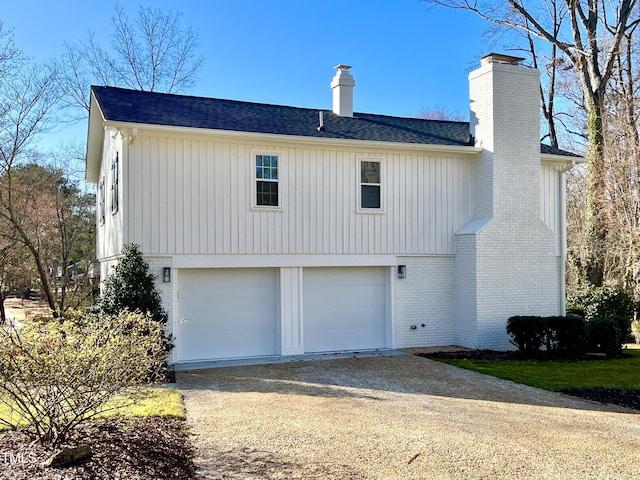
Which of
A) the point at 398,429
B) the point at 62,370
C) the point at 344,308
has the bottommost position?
the point at 398,429

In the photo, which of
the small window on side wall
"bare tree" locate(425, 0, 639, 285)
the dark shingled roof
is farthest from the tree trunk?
the small window on side wall

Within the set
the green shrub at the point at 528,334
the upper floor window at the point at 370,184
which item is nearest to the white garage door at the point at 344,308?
the upper floor window at the point at 370,184

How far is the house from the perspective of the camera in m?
12.0

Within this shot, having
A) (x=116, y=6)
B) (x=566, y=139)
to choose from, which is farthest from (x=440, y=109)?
(x=116, y=6)

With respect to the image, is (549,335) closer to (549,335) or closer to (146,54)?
(549,335)

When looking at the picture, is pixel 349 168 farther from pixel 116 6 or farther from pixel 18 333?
pixel 116 6

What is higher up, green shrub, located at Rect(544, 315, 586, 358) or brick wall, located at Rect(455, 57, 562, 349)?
brick wall, located at Rect(455, 57, 562, 349)

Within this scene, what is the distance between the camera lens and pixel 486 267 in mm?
13656

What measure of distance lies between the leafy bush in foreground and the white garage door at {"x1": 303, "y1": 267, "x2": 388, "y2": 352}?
7.35 m

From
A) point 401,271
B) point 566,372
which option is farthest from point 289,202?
point 566,372

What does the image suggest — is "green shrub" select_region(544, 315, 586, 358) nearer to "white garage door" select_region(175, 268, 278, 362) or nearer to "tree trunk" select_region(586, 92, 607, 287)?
"tree trunk" select_region(586, 92, 607, 287)

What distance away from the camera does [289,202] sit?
1288cm

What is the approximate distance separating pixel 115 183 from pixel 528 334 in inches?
397

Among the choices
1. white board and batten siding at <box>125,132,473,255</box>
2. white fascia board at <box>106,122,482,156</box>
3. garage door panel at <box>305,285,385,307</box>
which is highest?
white fascia board at <box>106,122,482,156</box>
